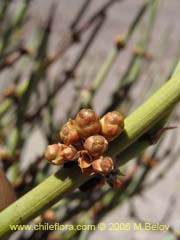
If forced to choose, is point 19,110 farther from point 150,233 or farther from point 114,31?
point 114,31

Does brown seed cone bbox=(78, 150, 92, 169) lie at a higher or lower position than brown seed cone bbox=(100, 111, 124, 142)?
lower

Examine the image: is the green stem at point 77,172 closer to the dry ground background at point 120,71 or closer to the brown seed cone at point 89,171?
the brown seed cone at point 89,171

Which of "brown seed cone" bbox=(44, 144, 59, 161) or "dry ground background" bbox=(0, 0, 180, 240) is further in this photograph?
"dry ground background" bbox=(0, 0, 180, 240)

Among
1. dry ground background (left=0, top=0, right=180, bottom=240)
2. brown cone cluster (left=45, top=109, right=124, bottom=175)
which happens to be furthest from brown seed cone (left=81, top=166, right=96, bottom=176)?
dry ground background (left=0, top=0, right=180, bottom=240)

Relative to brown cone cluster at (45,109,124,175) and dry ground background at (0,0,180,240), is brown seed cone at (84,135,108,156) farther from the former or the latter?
dry ground background at (0,0,180,240)

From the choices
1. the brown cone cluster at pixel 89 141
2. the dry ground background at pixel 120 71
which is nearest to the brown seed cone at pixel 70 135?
the brown cone cluster at pixel 89 141

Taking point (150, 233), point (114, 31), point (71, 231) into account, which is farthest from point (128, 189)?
A: point (114, 31)
